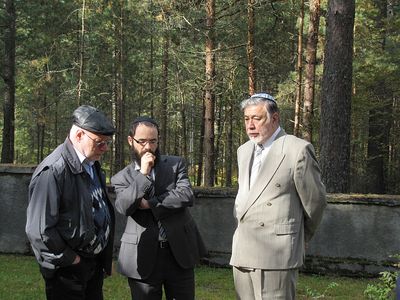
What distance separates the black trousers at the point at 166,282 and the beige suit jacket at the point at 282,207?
50cm

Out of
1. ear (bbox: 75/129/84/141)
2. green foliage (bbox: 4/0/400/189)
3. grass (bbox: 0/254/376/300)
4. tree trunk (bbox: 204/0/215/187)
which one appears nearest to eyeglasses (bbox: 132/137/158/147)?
ear (bbox: 75/129/84/141)

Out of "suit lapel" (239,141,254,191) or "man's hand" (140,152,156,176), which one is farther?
"man's hand" (140,152,156,176)

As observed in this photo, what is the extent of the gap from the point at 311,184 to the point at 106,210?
4.52 feet

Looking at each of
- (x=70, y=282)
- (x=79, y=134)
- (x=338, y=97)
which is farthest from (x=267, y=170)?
(x=338, y=97)

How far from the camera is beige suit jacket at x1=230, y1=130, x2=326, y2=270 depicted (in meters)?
3.26

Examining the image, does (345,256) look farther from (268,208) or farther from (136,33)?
(136,33)

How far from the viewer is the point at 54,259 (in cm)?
299

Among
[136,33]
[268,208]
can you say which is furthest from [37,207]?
[136,33]

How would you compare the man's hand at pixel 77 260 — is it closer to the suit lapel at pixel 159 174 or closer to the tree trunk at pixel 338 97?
the suit lapel at pixel 159 174

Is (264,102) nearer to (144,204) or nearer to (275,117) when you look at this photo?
(275,117)

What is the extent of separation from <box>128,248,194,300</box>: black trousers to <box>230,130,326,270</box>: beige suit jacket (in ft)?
1.65

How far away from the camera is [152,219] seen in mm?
3658

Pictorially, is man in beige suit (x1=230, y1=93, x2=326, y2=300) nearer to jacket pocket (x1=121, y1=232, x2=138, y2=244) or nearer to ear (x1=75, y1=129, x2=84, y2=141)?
jacket pocket (x1=121, y1=232, x2=138, y2=244)

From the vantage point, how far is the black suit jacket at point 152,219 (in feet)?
11.6
